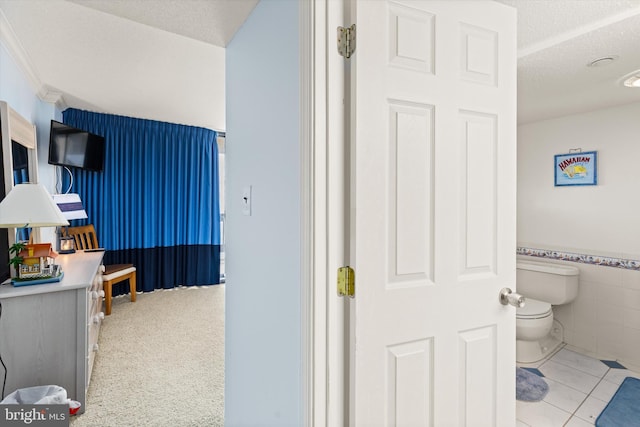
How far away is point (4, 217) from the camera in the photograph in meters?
1.76

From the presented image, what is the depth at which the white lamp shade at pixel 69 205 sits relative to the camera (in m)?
3.34

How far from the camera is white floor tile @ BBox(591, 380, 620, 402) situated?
2.34 meters

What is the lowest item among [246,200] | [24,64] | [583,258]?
[583,258]

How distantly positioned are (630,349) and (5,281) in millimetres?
4498

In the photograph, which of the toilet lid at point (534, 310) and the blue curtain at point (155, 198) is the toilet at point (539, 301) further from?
the blue curtain at point (155, 198)

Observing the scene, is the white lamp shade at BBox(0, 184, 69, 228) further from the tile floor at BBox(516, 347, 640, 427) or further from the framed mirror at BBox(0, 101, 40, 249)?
the tile floor at BBox(516, 347, 640, 427)

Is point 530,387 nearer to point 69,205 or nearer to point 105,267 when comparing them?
Answer: point 105,267

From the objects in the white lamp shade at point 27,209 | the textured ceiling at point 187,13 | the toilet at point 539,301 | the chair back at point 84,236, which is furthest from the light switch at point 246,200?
the chair back at point 84,236

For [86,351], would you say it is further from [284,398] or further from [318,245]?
[318,245]

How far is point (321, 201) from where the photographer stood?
1026 millimetres

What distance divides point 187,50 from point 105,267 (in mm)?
2614

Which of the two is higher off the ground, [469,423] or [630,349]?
[469,423]

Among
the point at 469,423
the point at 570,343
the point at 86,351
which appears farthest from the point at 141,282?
the point at 570,343

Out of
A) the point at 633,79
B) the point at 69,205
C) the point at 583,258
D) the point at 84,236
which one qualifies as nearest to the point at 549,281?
the point at 583,258
